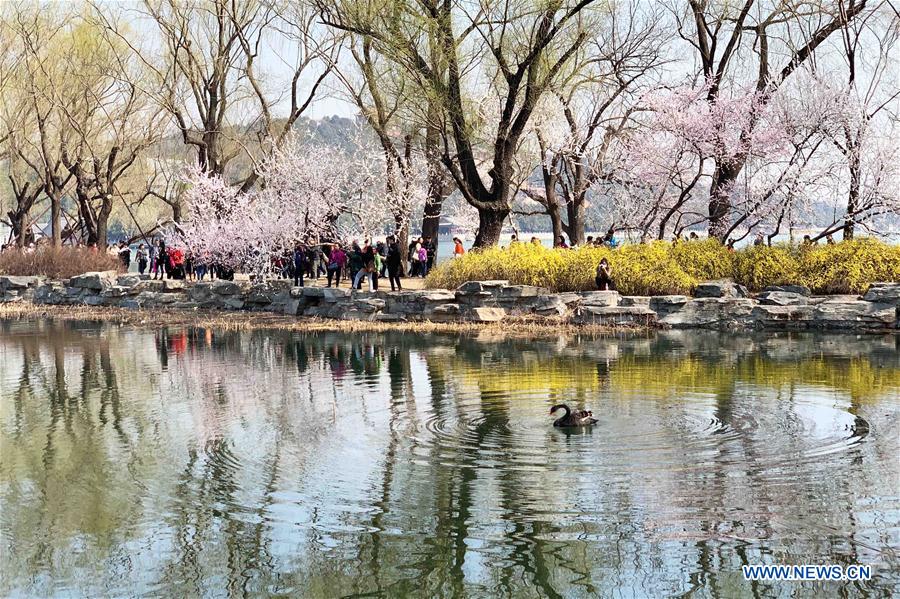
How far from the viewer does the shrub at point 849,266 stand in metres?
23.5

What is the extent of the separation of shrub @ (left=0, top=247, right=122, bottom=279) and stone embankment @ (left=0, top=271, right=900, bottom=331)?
8.73 m

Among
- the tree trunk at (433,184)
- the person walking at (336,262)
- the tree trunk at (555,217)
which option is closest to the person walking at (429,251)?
the tree trunk at (433,184)

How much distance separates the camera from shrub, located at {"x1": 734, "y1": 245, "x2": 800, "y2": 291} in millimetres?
24359

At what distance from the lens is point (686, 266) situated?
82.9ft

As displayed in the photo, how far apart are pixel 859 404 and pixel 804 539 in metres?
5.85

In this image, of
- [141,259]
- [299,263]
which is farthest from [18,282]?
[141,259]

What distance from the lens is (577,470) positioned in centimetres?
1019

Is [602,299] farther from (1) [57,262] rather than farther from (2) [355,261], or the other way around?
(1) [57,262]

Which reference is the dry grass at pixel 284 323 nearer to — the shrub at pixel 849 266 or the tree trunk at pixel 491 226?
the tree trunk at pixel 491 226

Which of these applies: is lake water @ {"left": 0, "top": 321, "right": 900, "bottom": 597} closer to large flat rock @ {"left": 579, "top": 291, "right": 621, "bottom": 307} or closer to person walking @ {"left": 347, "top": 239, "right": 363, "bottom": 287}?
large flat rock @ {"left": 579, "top": 291, "right": 621, "bottom": 307}

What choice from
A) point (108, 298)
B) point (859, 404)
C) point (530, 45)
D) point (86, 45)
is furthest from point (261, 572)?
point (86, 45)

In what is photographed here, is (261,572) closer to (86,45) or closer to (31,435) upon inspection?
(31,435)

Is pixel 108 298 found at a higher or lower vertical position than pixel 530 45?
lower

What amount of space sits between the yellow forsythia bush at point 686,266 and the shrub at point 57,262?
646 inches
